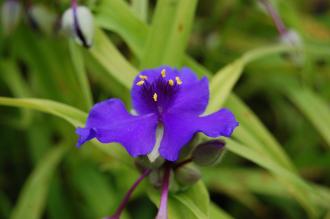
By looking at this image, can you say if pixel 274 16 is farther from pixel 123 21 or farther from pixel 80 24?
pixel 80 24

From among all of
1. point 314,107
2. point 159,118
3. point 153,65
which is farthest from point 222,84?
→ point 314,107

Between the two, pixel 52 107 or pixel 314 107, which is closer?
pixel 52 107

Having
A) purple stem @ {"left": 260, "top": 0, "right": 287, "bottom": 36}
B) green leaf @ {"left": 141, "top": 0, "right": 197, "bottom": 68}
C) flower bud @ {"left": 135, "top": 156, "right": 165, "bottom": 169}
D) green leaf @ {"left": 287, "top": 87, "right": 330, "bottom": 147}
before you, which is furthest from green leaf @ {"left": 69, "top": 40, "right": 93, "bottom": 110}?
green leaf @ {"left": 287, "top": 87, "right": 330, "bottom": 147}

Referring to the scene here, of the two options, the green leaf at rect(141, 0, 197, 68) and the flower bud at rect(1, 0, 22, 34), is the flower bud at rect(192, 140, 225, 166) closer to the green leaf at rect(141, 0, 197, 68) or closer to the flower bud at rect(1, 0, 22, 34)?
the green leaf at rect(141, 0, 197, 68)

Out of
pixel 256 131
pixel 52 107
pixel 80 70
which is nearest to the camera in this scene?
pixel 52 107

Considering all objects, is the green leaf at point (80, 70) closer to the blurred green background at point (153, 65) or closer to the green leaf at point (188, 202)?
the blurred green background at point (153, 65)
